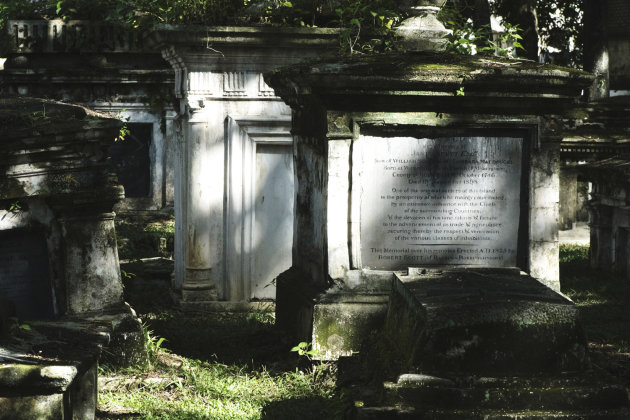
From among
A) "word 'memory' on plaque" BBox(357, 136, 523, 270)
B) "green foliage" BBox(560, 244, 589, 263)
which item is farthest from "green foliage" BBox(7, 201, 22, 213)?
"green foliage" BBox(560, 244, 589, 263)

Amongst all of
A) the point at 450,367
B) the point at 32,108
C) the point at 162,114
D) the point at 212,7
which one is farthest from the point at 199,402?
the point at 162,114

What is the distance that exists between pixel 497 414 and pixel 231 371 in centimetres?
224

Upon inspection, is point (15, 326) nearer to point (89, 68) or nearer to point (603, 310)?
point (603, 310)

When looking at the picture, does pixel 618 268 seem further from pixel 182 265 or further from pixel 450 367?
pixel 450 367

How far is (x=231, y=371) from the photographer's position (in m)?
5.52

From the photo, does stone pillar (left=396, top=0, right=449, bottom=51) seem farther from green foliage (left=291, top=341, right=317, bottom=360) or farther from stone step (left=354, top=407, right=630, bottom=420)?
stone step (left=354, top=407, right=630, bottom=420)

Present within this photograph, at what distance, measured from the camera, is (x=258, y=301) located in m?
7.71

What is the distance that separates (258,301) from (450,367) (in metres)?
4.02

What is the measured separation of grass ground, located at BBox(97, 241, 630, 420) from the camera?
15.6 ft

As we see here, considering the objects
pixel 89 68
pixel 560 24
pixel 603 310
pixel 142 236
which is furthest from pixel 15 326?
pixel 560 24

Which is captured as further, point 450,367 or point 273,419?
point 273,419

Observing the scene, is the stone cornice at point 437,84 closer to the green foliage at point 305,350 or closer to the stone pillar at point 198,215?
the green foliage at point 305,350

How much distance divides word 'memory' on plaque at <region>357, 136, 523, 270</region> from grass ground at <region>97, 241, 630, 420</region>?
856mm

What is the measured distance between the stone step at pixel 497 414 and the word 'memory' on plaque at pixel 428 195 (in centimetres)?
178
